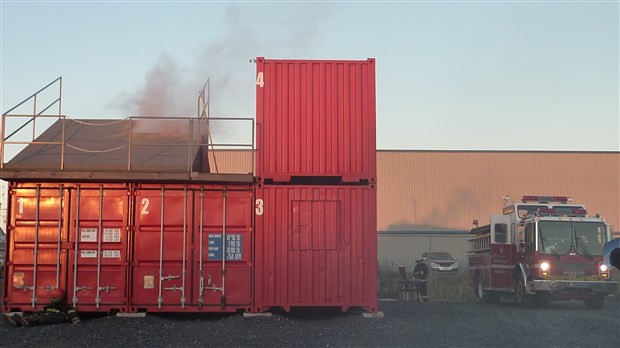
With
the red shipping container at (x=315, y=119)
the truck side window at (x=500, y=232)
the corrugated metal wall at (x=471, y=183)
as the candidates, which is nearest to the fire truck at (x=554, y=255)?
the truck side window at (x=500, y=232)

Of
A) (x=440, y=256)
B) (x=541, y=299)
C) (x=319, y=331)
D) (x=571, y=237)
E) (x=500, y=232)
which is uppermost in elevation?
(x=500, y=232)

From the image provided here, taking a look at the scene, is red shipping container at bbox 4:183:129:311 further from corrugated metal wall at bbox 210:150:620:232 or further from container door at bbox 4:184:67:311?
corrugated metal wall at bbox 210:150:620:232

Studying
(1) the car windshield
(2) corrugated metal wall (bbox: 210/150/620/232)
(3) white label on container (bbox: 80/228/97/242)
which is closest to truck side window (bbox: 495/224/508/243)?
(3) white label on container (bbox: 80/228/97/242)

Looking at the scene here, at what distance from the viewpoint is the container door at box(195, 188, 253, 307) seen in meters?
15.8

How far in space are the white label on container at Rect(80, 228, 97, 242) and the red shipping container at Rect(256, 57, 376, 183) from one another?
3.60 m

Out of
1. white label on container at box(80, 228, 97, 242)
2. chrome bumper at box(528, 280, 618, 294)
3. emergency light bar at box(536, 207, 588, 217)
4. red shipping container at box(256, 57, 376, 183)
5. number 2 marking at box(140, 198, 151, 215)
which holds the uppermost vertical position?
red shipping container at box(256, 57, 376, 183)

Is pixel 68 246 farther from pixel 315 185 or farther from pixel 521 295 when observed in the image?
pixel 521 295

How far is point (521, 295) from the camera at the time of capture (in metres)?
22.2

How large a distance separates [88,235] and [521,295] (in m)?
12.6

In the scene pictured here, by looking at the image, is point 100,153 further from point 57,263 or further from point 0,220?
point 0,220

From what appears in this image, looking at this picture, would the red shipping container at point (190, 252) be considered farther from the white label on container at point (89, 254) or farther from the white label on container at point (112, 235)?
the white label on container at point (89, 254)

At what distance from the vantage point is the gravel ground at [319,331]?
1304 centimetres

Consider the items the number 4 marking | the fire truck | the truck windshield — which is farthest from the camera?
the truck windshield

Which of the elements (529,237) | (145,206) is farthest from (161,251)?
(529,237)
